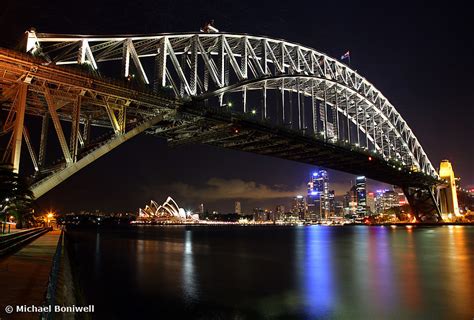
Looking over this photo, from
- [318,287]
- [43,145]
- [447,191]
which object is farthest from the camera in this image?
[447,191]

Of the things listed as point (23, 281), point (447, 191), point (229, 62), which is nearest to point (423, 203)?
point (447, 191)

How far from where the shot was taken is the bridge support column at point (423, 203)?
8694cm

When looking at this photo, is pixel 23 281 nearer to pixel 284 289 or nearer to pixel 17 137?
pixel 17 137

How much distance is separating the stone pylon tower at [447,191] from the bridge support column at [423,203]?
15.1 feet

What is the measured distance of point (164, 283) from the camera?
723 inches

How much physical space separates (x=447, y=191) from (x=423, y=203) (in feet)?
29.7

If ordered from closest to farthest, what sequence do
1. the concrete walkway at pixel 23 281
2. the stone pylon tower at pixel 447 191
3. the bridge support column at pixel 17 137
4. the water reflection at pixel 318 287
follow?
the concrete walkway at pixel 23 281, the water reflection at pixel 318 287, the bridge support column at pixel 17 137, the stone pylon tower at pixel 447 191

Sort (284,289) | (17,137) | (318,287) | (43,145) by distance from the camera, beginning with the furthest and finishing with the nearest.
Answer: (43,145)
(318,287)
(17,137)
(284,289)

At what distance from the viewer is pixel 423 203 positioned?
9038cm

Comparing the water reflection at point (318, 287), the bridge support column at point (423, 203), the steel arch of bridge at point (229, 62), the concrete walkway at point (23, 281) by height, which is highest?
the steel arch of bridge at point (229, 62)

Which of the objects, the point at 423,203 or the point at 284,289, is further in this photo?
the point at 423,203

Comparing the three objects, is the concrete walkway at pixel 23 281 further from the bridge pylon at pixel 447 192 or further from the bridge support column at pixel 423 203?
the bridge pylon at pixel 447 192

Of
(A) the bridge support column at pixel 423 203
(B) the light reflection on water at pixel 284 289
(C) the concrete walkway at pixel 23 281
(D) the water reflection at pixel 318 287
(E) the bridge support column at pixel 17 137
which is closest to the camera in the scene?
(C) the concrete walkway at pixel 23 281

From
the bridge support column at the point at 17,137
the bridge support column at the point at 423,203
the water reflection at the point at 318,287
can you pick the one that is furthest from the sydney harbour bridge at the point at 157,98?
the bridge support column at the point at 423,203
